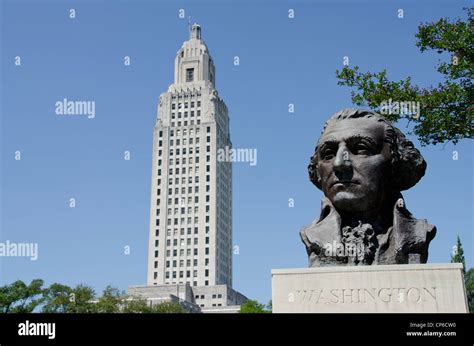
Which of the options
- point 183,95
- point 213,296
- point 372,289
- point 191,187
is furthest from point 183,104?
point 372,289

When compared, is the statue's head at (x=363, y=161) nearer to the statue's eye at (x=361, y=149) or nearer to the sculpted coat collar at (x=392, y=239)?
the statue's eye at (x=361, y=149)

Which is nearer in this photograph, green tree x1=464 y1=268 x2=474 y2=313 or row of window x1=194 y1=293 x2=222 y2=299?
green tree x1=464 y1=268 x2=474 y2=313

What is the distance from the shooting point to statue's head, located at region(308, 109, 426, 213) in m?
9.50

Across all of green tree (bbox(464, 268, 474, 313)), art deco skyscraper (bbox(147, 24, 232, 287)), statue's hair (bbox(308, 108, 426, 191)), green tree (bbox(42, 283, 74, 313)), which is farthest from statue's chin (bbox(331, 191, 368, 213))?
art deco skyscraper (bbox(147, 24, 232, 287))

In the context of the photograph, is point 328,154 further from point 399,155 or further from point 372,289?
point 372,289

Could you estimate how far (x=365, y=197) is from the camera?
948 cm

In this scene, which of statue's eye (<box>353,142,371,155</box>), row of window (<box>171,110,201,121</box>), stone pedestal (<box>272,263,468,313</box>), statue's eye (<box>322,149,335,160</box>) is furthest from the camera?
row of window (<box>171,110,201,121</box>)

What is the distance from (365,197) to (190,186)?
96579 mm

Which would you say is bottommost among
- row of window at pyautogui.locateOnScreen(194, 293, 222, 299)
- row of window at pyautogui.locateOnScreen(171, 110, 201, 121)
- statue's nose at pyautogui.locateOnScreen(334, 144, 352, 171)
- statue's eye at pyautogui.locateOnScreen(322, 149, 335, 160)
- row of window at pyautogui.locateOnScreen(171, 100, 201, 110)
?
row of window at pyautogui.locateOnScreen(194, 293, 222, 299)

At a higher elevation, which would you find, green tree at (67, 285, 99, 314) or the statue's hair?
the statue's hair


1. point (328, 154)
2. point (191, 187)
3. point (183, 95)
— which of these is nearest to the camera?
point (328, 154)

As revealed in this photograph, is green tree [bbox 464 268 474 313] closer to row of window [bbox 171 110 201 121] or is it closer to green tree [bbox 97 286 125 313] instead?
green tree [bbox 97 286 125 313]
